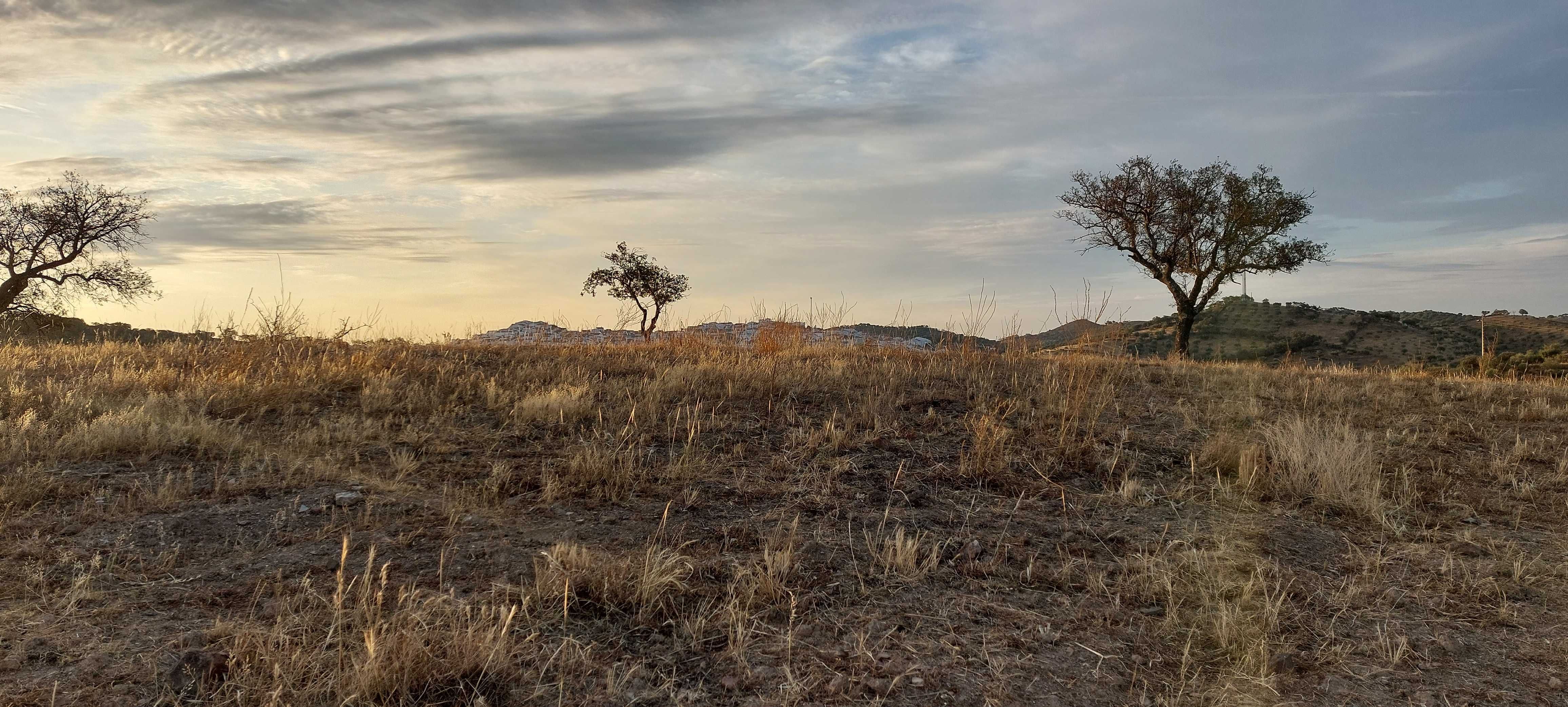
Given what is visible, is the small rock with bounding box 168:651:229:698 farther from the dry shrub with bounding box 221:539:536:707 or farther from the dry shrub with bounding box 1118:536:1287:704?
A: the dry shrub with bounding box 1118:536:1287:704

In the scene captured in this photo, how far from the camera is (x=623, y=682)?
302 centimetres

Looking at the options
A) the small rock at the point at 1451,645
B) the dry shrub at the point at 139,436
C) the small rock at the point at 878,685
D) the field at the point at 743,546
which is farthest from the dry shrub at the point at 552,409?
the small rock at the point at 1451,645

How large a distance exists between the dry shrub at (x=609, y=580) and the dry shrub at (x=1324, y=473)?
14.7 feet

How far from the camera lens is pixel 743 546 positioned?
4.47 m

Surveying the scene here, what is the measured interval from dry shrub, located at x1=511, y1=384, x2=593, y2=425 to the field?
0.03 metres

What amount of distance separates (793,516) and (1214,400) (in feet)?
20.8

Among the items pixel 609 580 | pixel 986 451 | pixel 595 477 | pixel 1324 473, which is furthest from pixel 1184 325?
pixel 609 580

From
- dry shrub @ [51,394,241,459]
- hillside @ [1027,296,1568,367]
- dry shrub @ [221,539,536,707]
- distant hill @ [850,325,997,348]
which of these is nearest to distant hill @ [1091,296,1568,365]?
hillside @ [1027,296,1568,367]

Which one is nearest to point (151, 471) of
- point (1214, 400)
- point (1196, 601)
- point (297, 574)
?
point (297, 574)

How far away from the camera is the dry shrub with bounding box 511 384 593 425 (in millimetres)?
7074

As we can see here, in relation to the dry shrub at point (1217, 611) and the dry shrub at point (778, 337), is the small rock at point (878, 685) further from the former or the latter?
the dry shrub at point (778, 337)

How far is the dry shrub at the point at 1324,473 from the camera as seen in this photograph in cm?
568

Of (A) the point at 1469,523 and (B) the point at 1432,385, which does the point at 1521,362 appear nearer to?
(B) the point at 1432,385

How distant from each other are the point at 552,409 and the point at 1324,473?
6.01 metres
